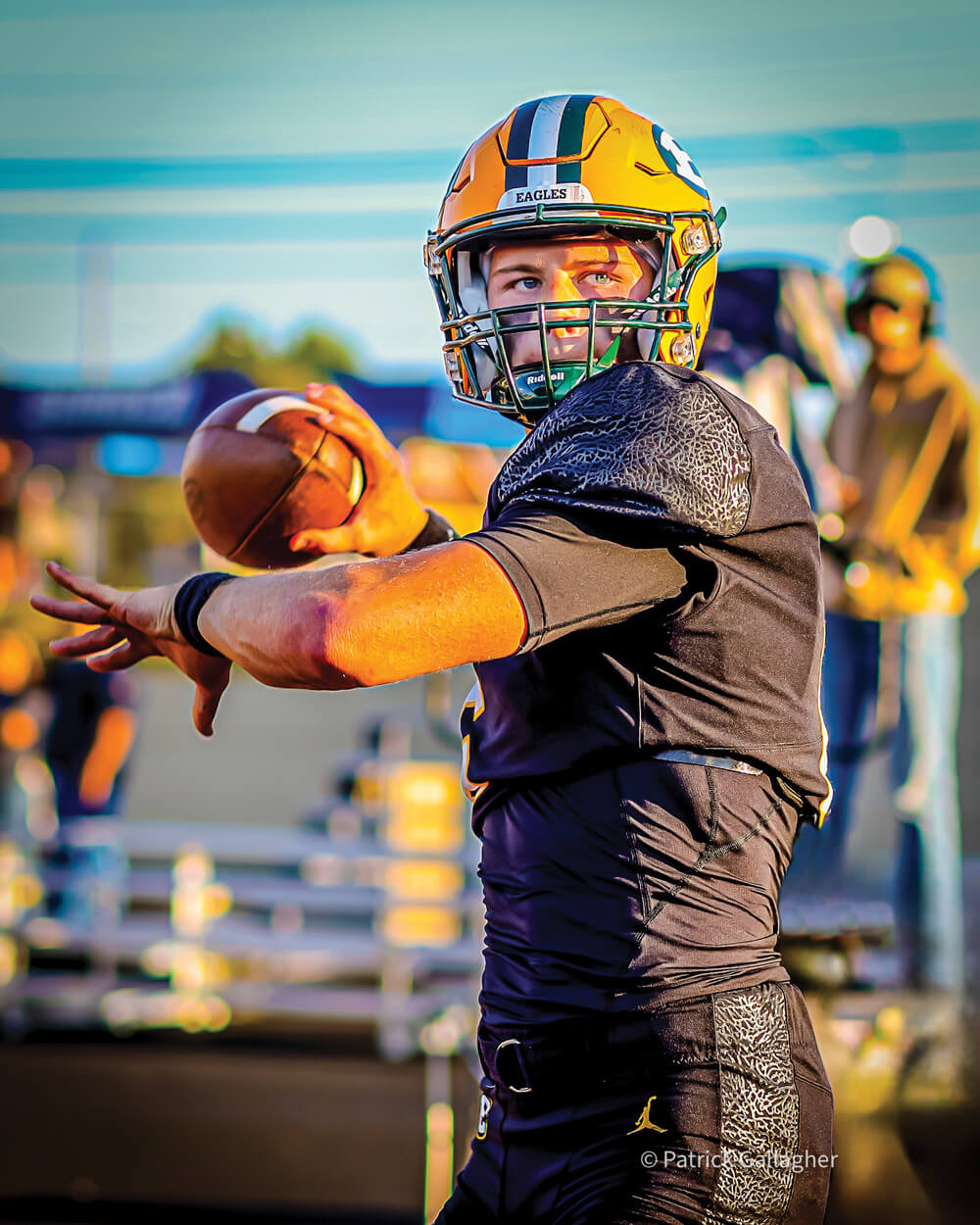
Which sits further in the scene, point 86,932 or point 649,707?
point 86,932

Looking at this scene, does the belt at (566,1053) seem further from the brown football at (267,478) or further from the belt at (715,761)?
the brown football at (267,478)

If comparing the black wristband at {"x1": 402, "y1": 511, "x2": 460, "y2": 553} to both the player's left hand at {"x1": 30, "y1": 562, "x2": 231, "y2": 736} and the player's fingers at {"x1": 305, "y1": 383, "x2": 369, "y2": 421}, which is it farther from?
the player's left hand at {"x1": 30, "y1": 562, "x2": 231, "y2": 736}

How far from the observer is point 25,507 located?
7938mm

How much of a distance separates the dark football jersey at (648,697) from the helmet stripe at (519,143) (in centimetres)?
47

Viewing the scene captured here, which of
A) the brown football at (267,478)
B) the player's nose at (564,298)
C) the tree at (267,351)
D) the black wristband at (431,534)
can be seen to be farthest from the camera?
the tree at (267,351)

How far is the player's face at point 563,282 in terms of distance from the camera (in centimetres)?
166

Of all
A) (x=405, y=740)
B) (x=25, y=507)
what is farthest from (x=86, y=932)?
(x=25, y=507)

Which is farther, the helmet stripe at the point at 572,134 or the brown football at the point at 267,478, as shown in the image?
the brown football at the point at 267,478

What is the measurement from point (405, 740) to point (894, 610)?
9.33 ft

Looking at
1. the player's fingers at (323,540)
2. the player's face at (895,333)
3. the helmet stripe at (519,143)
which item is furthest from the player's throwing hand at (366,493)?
the player's face at (895,333)

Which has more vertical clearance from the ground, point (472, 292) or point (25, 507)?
point (25, 507)

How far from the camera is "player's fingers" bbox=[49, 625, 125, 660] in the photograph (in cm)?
169

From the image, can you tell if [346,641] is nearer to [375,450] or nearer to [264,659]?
[264,659]

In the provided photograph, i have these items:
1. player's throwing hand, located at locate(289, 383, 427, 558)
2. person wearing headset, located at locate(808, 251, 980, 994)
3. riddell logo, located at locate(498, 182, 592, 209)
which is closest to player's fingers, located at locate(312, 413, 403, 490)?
player's throwing hand, located at locate(289, 383, 427, 558)
